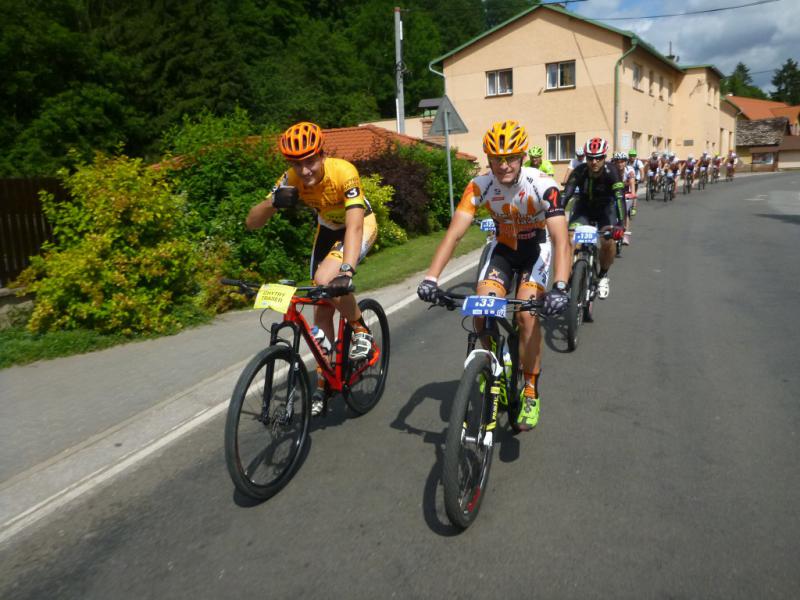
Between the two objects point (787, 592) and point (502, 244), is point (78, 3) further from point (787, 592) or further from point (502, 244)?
point (787, 592)

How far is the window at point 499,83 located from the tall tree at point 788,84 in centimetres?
14728

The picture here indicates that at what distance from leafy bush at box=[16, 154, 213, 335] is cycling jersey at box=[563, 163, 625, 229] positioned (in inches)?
186

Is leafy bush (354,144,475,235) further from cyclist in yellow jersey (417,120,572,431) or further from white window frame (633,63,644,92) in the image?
white window frame (633,63,644,92)

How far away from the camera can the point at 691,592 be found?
2852 mm

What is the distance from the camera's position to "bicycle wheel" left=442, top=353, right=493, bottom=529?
319 centimetres

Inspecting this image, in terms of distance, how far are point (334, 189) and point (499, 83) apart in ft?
113

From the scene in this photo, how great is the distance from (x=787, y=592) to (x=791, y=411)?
7.73ft

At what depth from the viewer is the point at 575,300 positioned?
6590mm

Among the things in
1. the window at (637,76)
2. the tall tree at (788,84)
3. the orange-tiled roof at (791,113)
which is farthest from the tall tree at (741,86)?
the window at (637,76)

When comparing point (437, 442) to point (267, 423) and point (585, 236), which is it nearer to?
point (267, 423)

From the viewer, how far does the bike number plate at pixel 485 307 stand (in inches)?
140

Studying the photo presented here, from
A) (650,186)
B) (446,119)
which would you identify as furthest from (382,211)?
(650,186)

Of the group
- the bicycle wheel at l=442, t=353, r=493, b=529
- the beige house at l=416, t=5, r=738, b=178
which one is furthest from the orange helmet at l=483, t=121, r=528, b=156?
the beige house at l=416, t=5, r=738, b=178

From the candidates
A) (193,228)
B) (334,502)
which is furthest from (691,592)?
(193,228)
